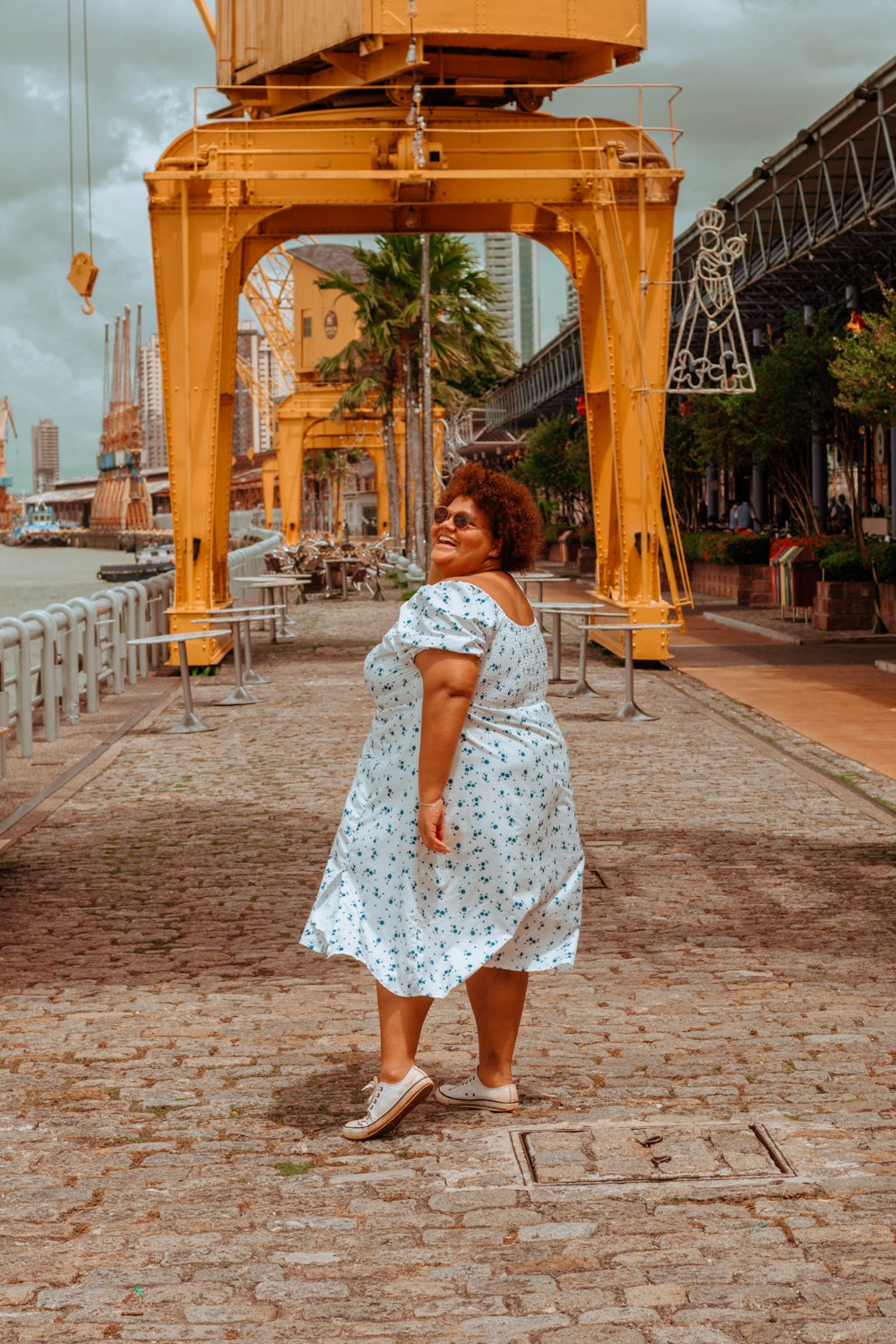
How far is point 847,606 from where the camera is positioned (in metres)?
21.4

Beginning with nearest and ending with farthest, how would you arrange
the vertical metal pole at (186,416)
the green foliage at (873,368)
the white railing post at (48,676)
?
the white railing post at (48,676)
the green foliage at (873,368)
the vertical metal pole at (186,416)

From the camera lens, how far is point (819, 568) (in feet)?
75.4

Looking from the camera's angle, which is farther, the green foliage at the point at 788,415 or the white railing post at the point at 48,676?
the green foliage at the point at 788,415

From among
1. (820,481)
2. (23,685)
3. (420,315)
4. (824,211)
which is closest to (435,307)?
(420,315)

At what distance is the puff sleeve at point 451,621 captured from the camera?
446 cm

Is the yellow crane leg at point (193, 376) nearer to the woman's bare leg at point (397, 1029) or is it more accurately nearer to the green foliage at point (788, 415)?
the green foliage at point (788, 415)

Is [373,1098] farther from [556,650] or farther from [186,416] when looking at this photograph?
[186,416]

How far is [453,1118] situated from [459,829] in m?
0.85

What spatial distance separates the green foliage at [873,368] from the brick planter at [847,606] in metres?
2.95

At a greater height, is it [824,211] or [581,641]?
[824,211]

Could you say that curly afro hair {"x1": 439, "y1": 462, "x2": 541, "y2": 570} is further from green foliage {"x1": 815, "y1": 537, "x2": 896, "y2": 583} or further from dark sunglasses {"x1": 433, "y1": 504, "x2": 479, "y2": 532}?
green foliage {"x1": 815, "y1": 537, "x2": 896, "y2": 583}

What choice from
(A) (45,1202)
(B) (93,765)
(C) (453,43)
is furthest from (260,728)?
(A) (45,1202)

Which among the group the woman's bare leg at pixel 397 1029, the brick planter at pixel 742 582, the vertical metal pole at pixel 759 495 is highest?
the vertical metal pole at pixel 759 495

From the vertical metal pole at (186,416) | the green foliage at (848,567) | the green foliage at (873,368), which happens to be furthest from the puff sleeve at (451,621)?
the green foliage at (848,567)
